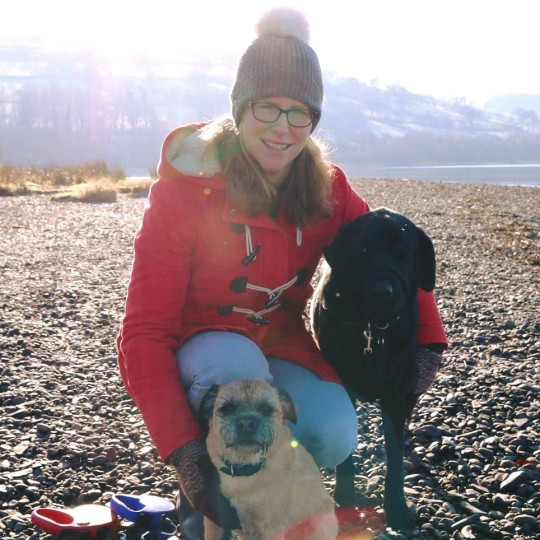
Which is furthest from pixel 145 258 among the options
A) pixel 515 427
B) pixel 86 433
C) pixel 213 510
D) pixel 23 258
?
pixel 23 258

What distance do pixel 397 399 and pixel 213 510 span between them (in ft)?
3.86

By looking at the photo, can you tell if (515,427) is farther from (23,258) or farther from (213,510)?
(23,258)

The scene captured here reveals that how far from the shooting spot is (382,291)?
3.28 m

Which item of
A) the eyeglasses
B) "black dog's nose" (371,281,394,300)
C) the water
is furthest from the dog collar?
the water

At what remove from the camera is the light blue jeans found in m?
3.09

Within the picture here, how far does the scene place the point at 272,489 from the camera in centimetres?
297

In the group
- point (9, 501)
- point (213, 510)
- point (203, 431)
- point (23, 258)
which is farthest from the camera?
point (23, 258)

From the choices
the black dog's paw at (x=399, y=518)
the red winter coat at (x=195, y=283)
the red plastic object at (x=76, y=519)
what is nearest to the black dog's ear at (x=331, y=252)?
the red winter coat at (x=195, y=283)

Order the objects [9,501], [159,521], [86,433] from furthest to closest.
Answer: [86,433], [9,501], [159,521]

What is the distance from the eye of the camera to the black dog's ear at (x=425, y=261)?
3.63 metres

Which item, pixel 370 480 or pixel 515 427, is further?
pixel 515 427

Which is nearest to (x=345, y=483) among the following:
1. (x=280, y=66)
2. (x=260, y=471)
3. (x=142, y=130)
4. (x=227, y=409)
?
(x=260, y=471)

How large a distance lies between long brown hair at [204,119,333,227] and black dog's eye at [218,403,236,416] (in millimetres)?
964

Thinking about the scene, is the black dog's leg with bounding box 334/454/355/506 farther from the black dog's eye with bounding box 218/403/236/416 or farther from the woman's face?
the woman's face
